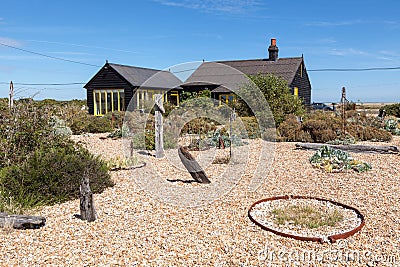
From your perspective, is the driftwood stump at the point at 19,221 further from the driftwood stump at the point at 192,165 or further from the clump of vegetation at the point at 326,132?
the clump of vegetation at the point at 326,132

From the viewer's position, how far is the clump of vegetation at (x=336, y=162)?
24.7 feet

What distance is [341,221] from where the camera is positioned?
4.65m

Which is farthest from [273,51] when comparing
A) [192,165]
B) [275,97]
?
[192,165]

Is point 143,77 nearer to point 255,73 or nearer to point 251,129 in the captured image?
point 255,73

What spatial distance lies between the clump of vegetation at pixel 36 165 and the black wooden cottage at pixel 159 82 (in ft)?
48.5

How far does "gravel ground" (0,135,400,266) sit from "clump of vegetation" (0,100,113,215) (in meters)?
0.28

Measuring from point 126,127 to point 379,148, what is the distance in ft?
27.9

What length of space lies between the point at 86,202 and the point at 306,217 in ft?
9.35

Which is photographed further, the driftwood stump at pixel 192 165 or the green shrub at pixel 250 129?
the green shrub at pixel 250 129

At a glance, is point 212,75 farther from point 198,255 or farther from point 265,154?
point 198,255

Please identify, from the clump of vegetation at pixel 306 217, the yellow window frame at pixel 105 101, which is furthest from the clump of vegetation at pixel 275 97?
the clump of vegetation at pixel 306 217

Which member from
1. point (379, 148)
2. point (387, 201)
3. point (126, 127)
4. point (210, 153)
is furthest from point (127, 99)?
point (387, 201)

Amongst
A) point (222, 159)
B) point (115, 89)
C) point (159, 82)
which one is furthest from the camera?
point (159, 82)

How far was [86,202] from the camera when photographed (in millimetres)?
4660
